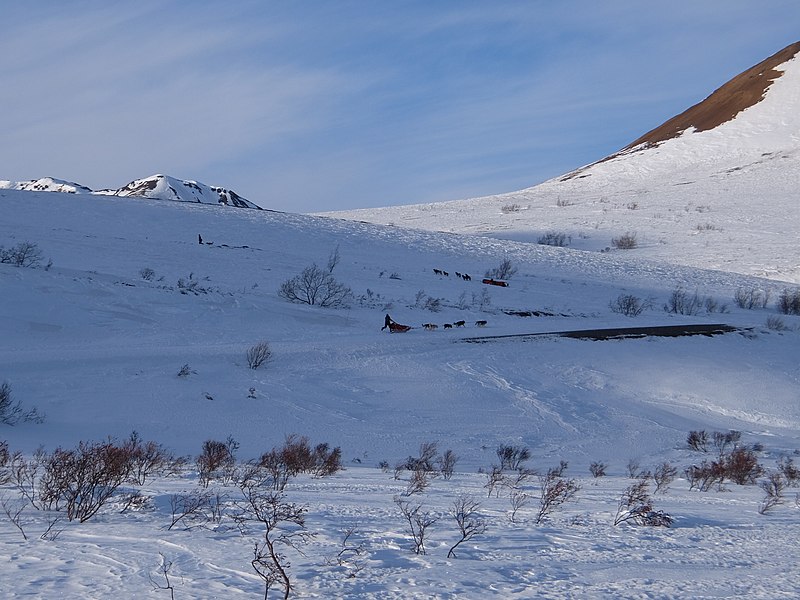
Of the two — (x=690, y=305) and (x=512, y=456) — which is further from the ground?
(x=690, y=305)

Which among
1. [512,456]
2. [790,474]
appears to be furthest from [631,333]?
[790,474]

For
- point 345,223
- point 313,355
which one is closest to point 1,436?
point 313,355

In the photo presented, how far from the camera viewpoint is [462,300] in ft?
98.4

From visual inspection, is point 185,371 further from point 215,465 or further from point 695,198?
point 695,198

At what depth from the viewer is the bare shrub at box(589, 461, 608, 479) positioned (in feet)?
38.5

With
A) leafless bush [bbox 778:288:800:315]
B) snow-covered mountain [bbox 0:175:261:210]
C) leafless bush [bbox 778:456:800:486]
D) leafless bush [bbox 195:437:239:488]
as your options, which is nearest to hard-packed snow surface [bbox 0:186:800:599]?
leafless bush [bbox 195:437:239:488]

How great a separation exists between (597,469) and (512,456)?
4.73 feet

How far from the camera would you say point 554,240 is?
4922cm

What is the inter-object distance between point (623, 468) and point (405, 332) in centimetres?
1065

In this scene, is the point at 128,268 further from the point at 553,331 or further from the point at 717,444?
the point at 717,444

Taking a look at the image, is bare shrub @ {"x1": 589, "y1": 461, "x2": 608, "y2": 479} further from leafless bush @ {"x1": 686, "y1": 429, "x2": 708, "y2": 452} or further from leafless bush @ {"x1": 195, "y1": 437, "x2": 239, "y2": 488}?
leafless bush @ {"x1": 195, "y1": 437, "x2": 239, "y2": 488}

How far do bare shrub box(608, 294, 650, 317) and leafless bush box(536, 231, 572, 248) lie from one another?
17716 mm

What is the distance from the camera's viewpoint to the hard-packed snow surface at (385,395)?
16.2 feet

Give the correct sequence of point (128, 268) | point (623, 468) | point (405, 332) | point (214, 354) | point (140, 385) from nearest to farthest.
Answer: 1. point (623, 468)
2. point (140, 385)
3. point (214, 354)
4. point (405, 332)
5. point (128, 268)
